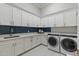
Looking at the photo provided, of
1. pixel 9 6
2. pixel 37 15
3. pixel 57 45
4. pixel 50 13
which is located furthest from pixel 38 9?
pixel 57 45

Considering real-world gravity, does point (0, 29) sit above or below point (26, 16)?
below

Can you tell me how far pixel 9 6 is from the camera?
8.27 feet

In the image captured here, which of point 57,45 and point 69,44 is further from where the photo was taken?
point 57,45

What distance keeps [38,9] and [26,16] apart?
1533mm

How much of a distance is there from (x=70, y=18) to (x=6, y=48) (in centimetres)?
285

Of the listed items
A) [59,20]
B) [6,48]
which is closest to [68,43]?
[59,20]

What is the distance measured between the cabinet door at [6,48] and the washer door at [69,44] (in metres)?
1.95

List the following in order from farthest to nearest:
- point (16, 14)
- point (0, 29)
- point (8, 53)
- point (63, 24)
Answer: point (63, 24) → point (16, 14) → point (0, 29) → point (8, 53)

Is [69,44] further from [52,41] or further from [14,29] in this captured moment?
[14,29]

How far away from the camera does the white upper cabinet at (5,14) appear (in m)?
2.22


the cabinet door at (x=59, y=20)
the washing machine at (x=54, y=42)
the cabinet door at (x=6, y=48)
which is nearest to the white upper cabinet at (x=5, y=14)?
the cabinet door at (x=6, y=48)

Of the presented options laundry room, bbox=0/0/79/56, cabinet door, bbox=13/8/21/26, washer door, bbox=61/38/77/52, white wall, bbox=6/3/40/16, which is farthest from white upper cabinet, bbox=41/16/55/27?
cabinet door, bbox=13/8/21/26

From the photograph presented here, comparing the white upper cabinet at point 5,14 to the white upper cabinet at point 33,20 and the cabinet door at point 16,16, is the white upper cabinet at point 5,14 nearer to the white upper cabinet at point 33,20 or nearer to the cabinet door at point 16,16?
the cabinet door at point 16,16

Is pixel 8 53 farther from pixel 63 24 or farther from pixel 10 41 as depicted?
pixel 63 24
